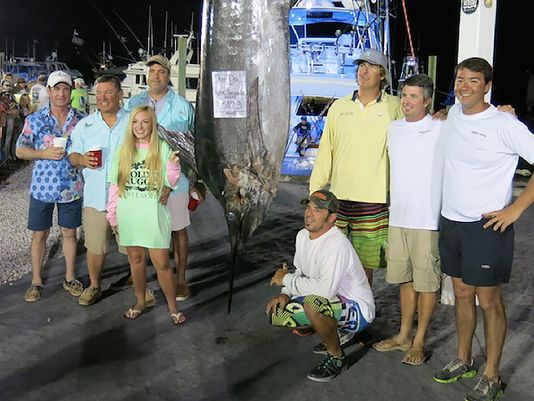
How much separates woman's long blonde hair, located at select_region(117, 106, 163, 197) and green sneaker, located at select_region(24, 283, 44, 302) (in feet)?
3.81

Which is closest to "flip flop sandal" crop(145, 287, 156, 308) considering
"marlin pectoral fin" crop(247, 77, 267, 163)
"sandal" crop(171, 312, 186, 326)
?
"sandal" crop(171, 312, 186, 326)

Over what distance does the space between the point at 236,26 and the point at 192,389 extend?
5.60 ft

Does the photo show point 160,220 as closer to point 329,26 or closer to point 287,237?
point 287,237

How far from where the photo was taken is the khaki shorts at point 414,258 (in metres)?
3.11

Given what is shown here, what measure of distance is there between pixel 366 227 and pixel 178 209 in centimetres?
130

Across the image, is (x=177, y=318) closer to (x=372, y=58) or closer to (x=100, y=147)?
(x=100, y=147)

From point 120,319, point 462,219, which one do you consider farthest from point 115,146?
point 462,219

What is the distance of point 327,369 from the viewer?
9.72 ft

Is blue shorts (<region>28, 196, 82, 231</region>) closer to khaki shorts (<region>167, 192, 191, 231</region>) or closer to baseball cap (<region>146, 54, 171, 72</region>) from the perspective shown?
khaki shorts (<region>167, 192, 191, 231</region>)

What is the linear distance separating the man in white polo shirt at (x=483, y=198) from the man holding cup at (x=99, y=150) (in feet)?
6.75

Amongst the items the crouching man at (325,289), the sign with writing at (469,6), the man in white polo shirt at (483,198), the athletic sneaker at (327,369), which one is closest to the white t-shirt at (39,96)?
the sign with writing at (469,6)

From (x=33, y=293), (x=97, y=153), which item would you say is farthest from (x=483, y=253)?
(x=33, y=293)

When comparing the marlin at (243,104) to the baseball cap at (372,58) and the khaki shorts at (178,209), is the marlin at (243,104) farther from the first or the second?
the khaki shorts at (178,209)

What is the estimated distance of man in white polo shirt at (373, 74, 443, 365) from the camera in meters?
3.01
